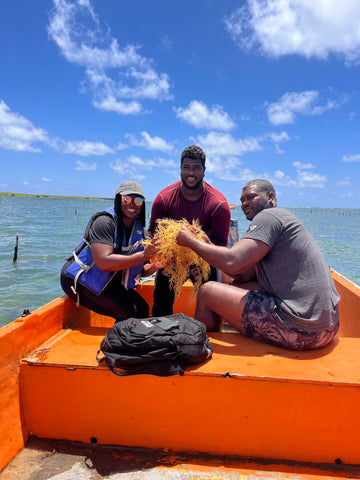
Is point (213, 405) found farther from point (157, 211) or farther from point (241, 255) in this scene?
point (157, 211)

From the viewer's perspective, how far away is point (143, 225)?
381cm

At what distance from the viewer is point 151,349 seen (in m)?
2.40

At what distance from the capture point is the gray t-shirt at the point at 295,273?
2631 mm

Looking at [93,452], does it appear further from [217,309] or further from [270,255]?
[270,255]

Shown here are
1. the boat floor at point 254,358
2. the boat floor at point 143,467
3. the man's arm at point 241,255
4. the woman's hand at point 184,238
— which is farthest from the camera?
the woman's hand at point 184,238

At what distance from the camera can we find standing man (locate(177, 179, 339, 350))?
2633mm

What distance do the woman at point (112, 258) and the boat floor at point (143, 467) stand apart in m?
1.42

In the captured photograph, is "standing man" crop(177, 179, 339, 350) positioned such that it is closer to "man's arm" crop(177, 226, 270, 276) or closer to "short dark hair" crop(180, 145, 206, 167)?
Result: "man's arm" crop(177, 226, 270, 276)

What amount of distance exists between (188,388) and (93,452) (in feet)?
2.90

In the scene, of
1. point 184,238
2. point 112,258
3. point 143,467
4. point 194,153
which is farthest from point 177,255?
point 143,467

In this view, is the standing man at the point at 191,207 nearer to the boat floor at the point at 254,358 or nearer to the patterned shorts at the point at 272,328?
the boat floor at the point at 254,358

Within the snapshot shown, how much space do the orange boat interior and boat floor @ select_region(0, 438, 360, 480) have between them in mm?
58

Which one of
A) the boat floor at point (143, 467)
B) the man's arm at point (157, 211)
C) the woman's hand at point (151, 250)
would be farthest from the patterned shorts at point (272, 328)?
the man's arm at point (157, 211)

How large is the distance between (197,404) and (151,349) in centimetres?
54
